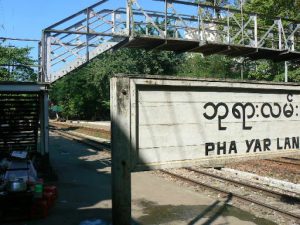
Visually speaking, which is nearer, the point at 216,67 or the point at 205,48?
the point at 205,48

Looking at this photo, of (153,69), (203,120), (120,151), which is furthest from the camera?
(153,69)

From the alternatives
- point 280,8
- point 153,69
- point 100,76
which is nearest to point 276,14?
point 280,8

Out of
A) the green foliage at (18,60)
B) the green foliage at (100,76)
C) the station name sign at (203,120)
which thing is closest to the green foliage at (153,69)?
the green foliage at (100,76)

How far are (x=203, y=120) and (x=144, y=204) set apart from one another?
20.9ft

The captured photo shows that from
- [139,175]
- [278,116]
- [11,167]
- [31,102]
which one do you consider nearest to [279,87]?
[278,116]

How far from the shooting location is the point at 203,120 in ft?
11.0

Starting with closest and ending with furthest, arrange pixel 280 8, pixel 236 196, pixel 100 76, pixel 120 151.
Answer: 1. pixel 120 151
2. pixel 236 196
3. pixel 280 8
4. pixel 100 76

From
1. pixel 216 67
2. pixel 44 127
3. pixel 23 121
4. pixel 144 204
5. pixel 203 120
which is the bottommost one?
Answer: pixel 144 204

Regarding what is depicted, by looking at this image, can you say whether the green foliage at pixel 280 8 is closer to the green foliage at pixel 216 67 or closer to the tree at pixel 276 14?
the tree at pixel 276 14

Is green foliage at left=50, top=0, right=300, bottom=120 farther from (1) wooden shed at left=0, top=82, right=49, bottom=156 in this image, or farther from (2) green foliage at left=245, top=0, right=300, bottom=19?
(1) wooden shed at left=0, top=82, right=49, bottom=156

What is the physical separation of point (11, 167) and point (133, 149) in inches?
268

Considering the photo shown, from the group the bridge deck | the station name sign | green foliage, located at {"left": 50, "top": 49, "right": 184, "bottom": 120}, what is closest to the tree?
the bridge deck

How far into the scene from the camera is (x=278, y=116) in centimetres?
377

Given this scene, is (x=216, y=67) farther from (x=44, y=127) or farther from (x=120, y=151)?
(x=120, y=151)
